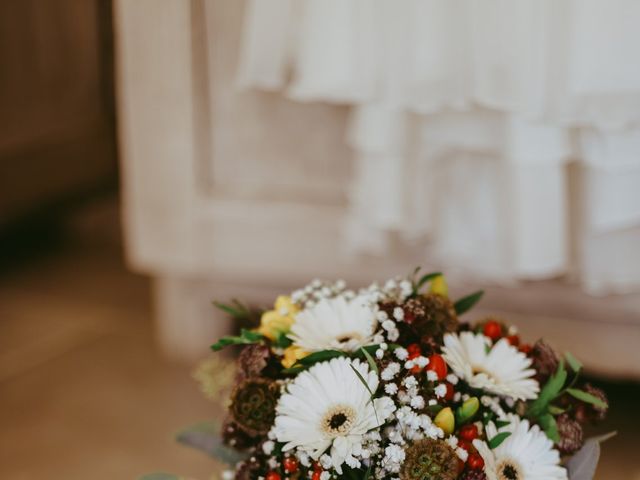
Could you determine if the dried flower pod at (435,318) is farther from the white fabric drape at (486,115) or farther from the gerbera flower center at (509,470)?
the white fabric drape at (486,115)

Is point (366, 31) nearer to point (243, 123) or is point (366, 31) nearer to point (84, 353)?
point (243, 123)

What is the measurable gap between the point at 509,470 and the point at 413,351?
10 cm

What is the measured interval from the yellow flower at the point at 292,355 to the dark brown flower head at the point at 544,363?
→ 0.17m

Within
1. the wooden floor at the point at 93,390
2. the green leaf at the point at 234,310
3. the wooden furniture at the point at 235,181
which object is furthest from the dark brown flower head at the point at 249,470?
the wooden furniture at the point at 235,181

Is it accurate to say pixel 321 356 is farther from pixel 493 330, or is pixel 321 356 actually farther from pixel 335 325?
pixel 493 330

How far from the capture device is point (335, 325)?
1.93 ft

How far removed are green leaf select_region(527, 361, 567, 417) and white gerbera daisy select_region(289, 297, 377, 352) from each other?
0.42 ft

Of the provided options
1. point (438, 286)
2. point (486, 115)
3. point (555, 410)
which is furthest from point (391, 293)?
point (486, 115)

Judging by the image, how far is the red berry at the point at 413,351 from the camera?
54 centimetres

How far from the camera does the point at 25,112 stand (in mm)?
1859

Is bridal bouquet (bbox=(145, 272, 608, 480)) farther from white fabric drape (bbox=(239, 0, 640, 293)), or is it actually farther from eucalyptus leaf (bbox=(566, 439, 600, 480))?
white fabric drape (bbox=(239, 0, 640, 293))

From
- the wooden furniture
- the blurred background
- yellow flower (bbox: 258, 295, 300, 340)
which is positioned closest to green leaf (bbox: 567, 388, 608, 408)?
yellow flower (bbox: 258, 295, 300, 340)

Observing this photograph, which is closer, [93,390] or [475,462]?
[475,462]

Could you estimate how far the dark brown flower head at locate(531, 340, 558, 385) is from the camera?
60 cm
